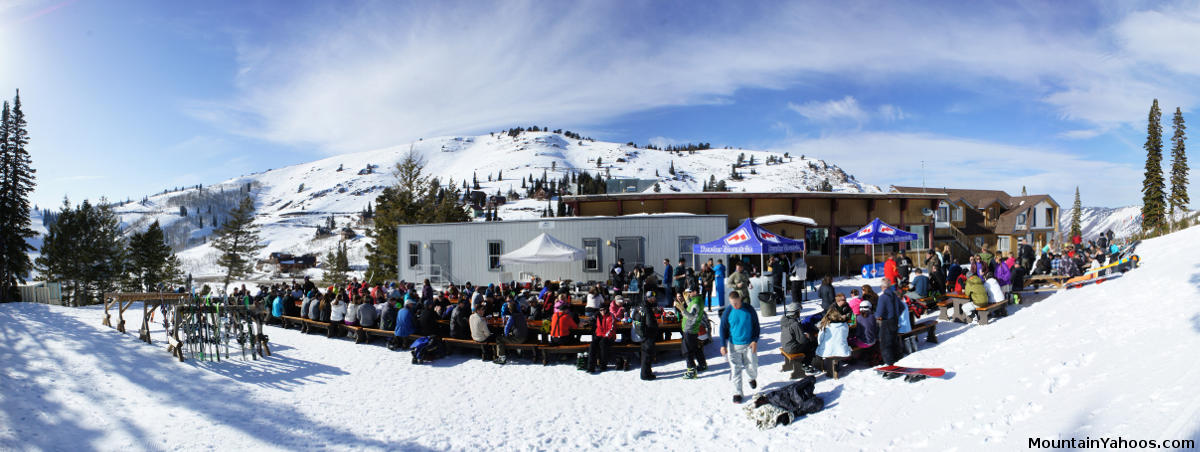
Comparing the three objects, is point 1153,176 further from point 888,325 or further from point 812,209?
point 888,325

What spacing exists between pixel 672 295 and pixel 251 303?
12.6m

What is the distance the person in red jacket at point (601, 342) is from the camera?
31.0 feet

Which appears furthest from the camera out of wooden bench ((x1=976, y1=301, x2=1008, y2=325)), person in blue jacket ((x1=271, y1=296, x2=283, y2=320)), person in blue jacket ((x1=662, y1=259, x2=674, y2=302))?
person in blue jacket ((x1=271, y1=296, x2=283, y2=320))

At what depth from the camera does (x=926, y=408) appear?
20.1ft

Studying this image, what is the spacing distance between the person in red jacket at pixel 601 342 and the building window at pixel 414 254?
573 inches

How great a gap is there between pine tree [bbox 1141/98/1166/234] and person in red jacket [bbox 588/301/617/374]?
162ft

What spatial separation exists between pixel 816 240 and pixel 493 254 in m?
13.7

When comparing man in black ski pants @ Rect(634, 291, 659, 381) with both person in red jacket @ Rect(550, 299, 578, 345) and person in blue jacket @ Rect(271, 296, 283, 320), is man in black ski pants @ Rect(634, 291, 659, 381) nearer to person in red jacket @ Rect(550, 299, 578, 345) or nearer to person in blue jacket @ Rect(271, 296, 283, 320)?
person in red jacket @ Rect(550, 299, 578, 345)

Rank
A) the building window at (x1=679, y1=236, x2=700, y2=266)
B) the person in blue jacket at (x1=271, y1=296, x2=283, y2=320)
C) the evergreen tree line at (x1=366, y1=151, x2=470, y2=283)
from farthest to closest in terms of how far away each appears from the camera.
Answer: the evergreen tree line at (x1=366, y1=151, x2=470, y2=283), the building window at (x1=679, y1=236, x2=700, y2=266), the person in blue jacket at (x1=271, y1=296, x2=283, y2=320)

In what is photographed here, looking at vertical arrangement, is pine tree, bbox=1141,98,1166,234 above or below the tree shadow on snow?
above

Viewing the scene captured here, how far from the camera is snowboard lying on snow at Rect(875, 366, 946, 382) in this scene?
7.00 m

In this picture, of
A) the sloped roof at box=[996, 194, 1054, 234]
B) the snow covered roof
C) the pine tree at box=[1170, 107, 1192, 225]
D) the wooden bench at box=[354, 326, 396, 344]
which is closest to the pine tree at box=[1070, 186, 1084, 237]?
the pine tree at box=[1170, 107, 1192, 225]

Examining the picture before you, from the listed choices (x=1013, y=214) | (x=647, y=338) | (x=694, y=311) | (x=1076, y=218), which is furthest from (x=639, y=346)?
(x=1076, y=218)

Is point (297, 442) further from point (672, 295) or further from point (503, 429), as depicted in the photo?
point (672, 295)
